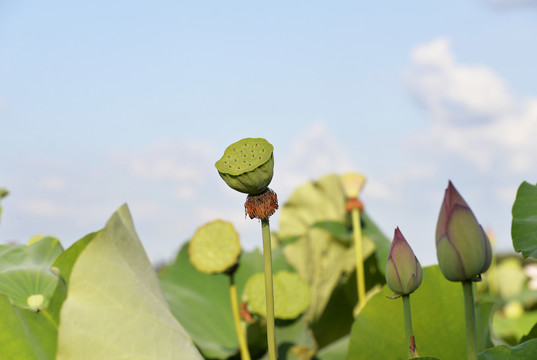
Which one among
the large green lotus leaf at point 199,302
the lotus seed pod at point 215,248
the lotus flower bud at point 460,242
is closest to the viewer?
the lotus flower bud at point 460,242

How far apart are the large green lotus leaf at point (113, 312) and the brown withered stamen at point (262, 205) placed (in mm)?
105

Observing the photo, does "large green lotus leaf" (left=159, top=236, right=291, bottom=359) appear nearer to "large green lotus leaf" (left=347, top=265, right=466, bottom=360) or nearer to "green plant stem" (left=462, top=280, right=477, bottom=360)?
"large green lotus leaf" (left=347, top=265, right=466, bottom=360)

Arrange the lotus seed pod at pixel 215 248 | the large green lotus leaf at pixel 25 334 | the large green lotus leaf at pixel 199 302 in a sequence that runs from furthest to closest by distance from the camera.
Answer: the large green lotus leaf at pixel 199 302, the lotus seed pod at pixel 215 248, the large green lotus leaf at pixel 25 334

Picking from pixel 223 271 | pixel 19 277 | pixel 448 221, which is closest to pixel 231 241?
pixel 223 271

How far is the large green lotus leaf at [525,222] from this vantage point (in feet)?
1.60

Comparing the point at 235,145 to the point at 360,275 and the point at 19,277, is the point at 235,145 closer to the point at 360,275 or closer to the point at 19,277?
the point at 19,277

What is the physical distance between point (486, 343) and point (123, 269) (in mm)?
445

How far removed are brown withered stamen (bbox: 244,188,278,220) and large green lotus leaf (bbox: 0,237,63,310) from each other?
0.69 ft

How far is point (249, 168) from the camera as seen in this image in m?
0.38

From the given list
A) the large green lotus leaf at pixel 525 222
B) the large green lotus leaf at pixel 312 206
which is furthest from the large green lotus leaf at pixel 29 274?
the large green lotus leaf at pixel 312 206

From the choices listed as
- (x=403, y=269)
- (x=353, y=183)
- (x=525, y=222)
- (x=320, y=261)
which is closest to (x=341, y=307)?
(x=320, y=261)

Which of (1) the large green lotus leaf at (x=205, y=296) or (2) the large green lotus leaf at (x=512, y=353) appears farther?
(1) the large green lotus leaf at (x=205, y=296)

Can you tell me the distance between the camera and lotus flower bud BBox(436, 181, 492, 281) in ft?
1.03

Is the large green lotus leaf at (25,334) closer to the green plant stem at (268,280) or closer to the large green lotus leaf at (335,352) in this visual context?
the green plant stem at (268,280)
